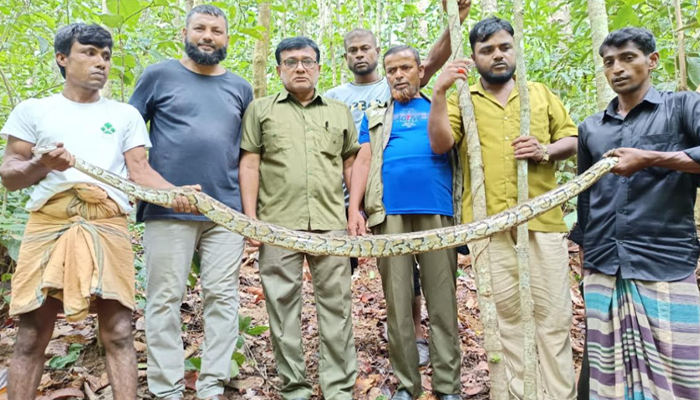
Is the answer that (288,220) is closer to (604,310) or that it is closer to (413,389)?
(413,389)

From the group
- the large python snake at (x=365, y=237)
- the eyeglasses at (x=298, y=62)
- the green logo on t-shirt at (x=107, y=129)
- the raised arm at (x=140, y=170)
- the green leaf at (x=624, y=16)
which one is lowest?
the large python snake at (x=365, y=237)

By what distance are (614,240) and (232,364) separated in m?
3.30

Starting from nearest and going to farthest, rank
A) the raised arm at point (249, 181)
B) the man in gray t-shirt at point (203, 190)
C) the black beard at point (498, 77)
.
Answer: the man in gray t-shirt at point (203, 190) < the black beard at point (498, 77) < the raised arm at point (249, 181)

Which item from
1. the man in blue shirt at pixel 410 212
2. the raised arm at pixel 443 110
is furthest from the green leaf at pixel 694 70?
the raised arm at pixel 443 110

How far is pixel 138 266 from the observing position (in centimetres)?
543

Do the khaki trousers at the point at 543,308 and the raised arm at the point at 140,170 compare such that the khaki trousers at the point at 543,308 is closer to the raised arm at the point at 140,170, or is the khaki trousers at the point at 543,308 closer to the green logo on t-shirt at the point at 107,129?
the raised arm at the point at 140,170

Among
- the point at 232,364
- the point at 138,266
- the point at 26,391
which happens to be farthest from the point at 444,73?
the point at 138,266

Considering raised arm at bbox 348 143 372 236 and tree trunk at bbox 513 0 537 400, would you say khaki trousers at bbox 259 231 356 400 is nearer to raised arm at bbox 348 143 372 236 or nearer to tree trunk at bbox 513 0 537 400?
raised arm at bbox 348 143 372 236

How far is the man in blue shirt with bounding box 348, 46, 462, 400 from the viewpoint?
4.00 m

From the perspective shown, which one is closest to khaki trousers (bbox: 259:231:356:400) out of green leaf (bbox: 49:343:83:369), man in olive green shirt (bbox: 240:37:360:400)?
man in olive green shirt (bbox: 240:37:360:400)

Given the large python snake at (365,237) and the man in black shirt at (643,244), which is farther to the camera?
the large python snake at (365,237)

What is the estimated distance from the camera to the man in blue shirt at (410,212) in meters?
4.00

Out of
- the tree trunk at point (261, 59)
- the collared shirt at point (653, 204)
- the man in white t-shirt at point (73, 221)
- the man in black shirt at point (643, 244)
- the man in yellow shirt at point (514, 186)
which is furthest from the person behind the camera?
the tree trunk at point (261, 59)

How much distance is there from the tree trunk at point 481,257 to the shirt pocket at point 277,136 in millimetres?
1700
